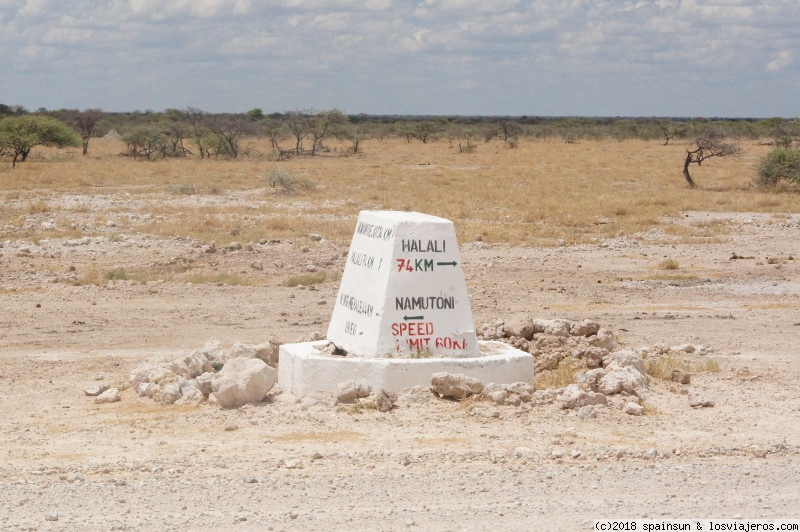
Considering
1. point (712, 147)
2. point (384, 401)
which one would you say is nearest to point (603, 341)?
point (384, 401)

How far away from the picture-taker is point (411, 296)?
7.82 m

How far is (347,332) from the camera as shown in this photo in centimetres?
812

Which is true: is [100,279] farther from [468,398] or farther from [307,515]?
[307,515]

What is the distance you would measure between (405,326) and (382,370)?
41cm

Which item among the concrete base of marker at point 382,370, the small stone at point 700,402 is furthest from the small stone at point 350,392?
the small stone at point 700,402

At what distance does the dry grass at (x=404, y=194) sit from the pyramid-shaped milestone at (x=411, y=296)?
394 inches

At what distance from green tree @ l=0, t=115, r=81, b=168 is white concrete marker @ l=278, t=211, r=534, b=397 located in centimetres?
2957

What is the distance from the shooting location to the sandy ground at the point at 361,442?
212 inches

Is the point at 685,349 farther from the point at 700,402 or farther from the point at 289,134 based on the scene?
the point at 289,134

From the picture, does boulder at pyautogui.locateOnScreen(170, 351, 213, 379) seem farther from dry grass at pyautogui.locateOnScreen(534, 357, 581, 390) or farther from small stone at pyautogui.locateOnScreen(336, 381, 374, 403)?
dry grass at pyautogui.locateOnScreen(534, 357, 581, 390)

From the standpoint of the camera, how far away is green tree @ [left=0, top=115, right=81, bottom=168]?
124 feet

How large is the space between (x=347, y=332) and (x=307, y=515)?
9.55 ft

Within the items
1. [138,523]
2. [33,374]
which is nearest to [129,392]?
[33,374]

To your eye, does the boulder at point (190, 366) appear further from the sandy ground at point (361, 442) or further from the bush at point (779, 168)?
the bush at point (779, 168)
